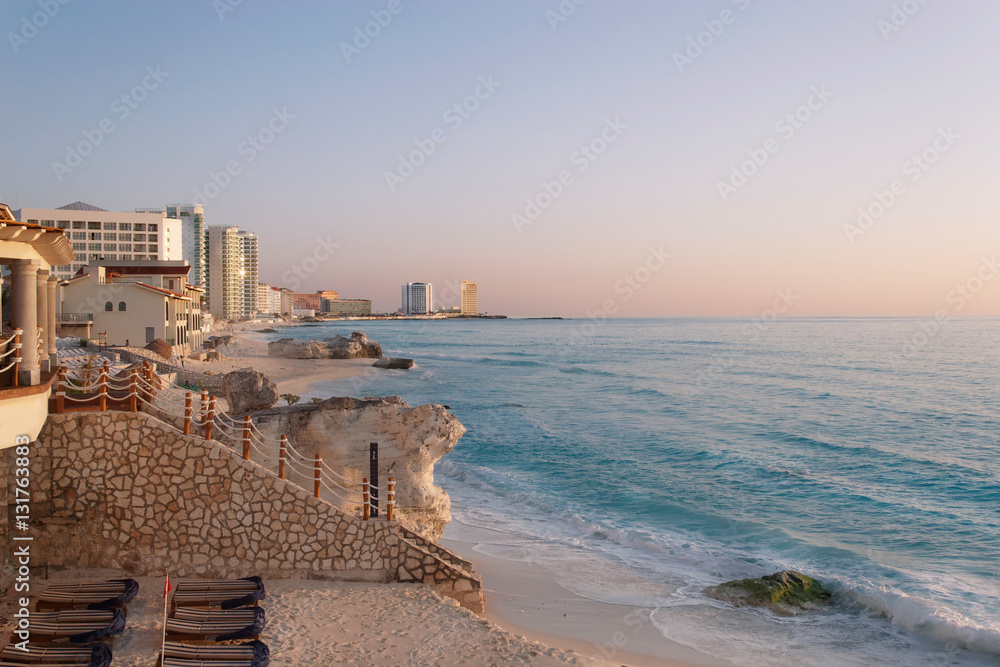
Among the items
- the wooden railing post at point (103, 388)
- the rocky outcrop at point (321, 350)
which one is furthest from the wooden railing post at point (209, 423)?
the rocky outcrop at point (321, 350)

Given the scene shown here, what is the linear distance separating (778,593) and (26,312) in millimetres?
13594

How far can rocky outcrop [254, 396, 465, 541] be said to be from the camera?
43.2ft

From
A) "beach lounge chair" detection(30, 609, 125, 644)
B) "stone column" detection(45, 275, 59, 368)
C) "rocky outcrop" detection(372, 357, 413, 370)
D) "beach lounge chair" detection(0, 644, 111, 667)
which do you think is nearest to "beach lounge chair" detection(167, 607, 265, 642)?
"beach lounge chair" detection(30, 609, 125, 644)

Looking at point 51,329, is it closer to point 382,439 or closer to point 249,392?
point 382,439

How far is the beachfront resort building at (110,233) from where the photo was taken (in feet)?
317

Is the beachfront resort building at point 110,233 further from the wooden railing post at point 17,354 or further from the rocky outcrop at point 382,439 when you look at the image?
the wooden railing post at point 17,354

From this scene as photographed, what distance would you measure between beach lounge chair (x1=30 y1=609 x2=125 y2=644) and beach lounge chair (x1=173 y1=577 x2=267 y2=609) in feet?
2.34

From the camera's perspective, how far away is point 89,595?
8.33 metres

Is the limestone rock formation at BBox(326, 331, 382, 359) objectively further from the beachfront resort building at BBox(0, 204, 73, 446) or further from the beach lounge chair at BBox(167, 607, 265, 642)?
the beach lounge chair at BBox(167, 607, 265, 642)

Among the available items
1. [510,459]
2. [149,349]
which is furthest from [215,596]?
[149,349]

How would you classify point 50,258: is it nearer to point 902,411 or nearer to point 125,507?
point 125,507

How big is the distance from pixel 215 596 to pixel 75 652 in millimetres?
1776

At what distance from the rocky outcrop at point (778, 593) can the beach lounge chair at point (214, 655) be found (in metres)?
8.85

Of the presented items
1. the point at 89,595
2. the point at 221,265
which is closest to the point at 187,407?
the point at 89,595
